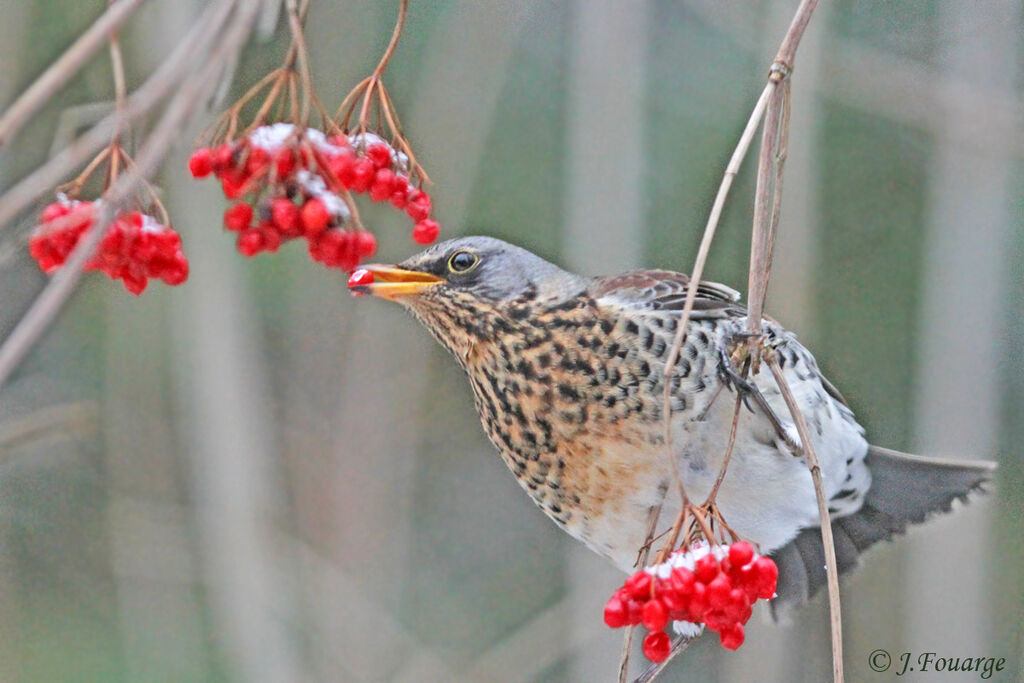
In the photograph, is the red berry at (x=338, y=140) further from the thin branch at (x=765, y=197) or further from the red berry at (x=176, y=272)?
the thin branch at (x=765, y=197)

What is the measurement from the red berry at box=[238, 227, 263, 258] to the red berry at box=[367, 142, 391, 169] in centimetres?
23

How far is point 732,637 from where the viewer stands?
1.45 m

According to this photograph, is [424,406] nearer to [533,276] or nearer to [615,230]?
[615,230]

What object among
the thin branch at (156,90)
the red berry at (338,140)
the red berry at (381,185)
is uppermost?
the thin branch at (156,90)

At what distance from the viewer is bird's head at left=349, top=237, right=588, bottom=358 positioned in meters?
1.97

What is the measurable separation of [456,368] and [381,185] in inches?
106

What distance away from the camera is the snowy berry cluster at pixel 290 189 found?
1.19 m

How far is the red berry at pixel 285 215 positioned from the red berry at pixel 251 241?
3 centimetres

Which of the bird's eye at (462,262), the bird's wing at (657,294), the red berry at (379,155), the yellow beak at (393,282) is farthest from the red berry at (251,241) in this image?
the bird's wing at (657,294)

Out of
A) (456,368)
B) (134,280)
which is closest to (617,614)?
(134,280)

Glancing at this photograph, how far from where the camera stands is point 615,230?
11.0 feet

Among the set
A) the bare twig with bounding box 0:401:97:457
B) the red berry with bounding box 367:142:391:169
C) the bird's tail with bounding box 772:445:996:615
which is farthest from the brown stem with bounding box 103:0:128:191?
the bird's tail with bounding box 772:445:996:615

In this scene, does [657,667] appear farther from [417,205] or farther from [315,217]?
[315,217]

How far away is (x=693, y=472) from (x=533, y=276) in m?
0.44
